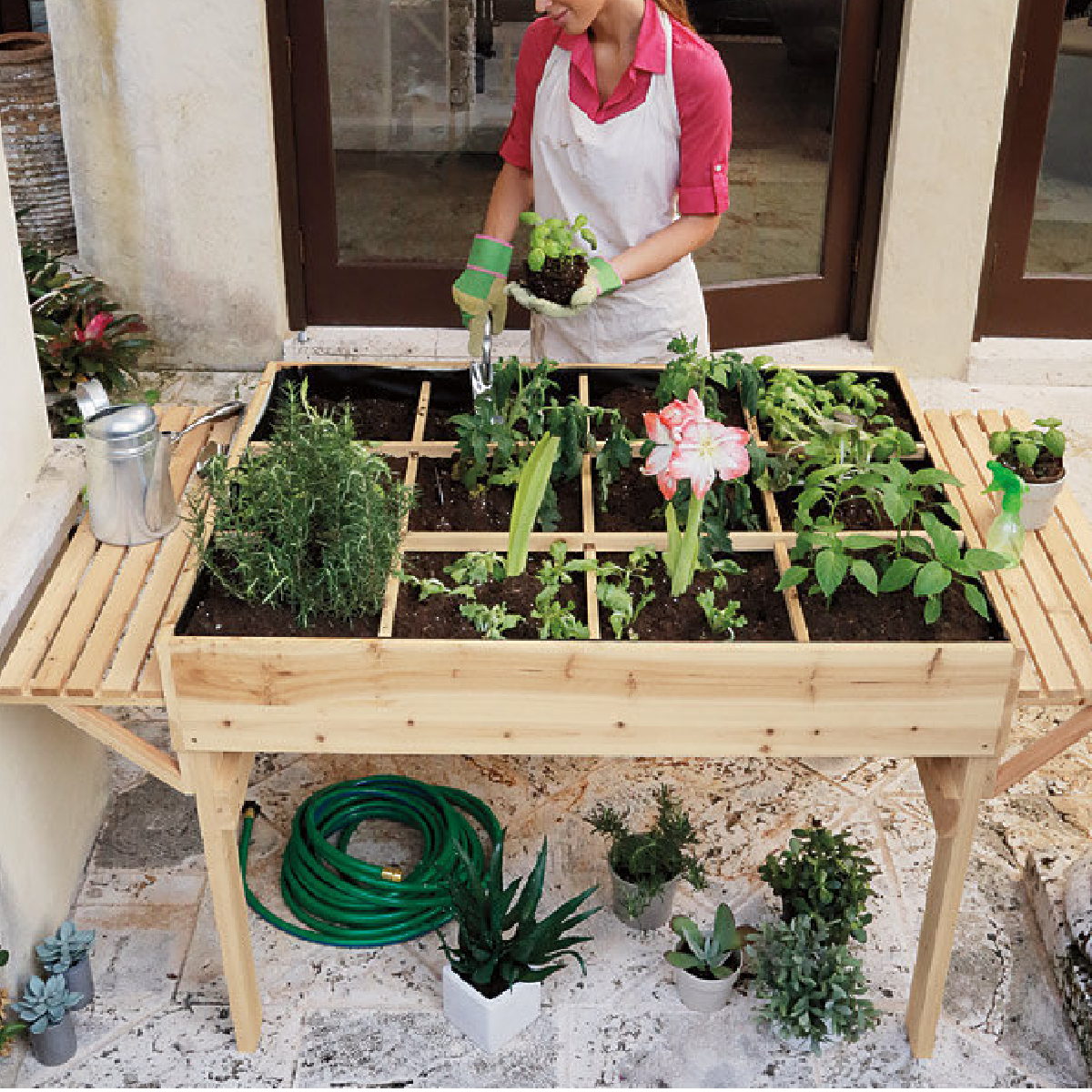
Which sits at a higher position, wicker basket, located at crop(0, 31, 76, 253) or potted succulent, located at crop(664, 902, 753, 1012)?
wicker basket, located at crop(0, 31, 76, 253)

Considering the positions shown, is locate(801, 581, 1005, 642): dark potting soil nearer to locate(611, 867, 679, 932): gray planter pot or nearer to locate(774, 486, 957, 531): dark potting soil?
locate(774, 486, 957, 531): dark potting soil

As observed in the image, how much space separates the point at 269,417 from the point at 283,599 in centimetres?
71

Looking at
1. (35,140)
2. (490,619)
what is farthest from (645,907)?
(35,140)

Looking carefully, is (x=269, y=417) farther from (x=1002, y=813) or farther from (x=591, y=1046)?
(x=1002, y=813)

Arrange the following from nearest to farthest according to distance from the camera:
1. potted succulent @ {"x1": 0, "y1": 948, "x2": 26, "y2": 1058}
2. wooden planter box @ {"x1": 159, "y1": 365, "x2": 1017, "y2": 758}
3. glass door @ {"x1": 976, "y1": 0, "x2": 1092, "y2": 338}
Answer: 1. wooden planter box @ {"x1": 159, "y1": 365, "x2": 1017, "y2": 758}
2. potted succulent @ {"x1": 0, "y1": 948, "x2": 26, "y2": 1058}
3. glass door @ {"x1": 976, "y1": 0, "x2": 1092, "y2": 338}

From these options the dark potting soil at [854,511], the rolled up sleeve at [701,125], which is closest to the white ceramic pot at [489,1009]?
the dark potting soil at [854,511]

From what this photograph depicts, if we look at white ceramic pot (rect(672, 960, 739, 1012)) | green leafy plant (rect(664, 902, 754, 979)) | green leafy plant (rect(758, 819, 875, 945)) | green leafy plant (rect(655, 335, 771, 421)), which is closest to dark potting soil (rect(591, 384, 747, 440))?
green leafy plant (rect(655, 335, 771, 421))

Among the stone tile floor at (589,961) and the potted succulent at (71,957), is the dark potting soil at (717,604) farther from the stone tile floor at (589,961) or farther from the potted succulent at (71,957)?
the potted succulent at (71,957)

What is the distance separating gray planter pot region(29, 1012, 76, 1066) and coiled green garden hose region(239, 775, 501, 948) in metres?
0.46

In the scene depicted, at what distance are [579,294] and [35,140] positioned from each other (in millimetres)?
3487

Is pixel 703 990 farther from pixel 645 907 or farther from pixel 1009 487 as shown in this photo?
pixel 1009 487

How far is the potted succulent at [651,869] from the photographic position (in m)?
3.14

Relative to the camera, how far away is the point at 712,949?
118 inches

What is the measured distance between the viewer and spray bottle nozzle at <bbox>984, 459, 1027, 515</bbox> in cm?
280
